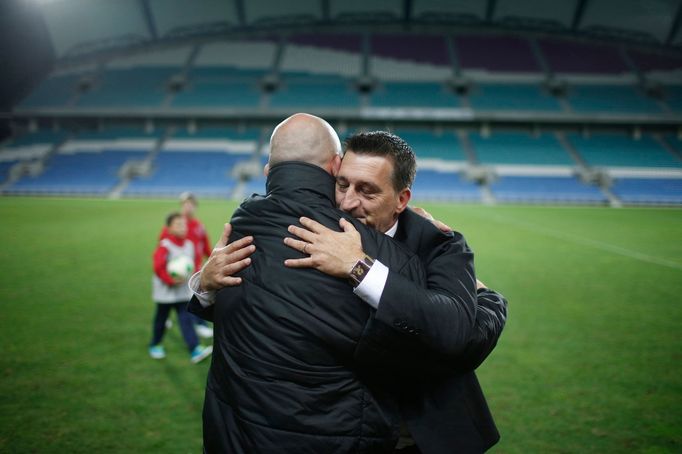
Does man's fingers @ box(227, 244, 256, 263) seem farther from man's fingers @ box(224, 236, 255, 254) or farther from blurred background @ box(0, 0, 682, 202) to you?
blurred background @ box(0, 0, 682, 202)

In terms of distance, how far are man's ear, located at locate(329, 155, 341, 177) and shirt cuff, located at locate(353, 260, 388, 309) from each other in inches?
20.6

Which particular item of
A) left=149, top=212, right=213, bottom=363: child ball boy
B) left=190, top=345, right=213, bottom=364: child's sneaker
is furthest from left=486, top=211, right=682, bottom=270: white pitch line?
left=149, top=212, right=213, bottom=363: child ball boy

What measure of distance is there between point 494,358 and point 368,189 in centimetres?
440

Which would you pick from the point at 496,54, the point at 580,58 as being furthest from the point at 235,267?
the point at 580,58

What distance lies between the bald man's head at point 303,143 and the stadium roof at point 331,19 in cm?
4234

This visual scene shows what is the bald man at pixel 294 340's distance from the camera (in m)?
1.50

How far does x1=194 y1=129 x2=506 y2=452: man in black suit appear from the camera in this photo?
4.69ft

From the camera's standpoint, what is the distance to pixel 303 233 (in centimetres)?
151

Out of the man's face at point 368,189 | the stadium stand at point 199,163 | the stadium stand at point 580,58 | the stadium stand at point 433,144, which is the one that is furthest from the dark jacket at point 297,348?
the stadium stand at point 580,58

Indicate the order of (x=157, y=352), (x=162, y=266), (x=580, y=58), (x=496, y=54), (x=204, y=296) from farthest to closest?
(x=496, y=54) < (x=580, y=58) < (x=157, y=352) < (x=162, y=266) < (x=204, y=296)

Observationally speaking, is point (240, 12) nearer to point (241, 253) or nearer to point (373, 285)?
point (241, 253)

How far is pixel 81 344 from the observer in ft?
18.7

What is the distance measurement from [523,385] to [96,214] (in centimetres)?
A: 2016

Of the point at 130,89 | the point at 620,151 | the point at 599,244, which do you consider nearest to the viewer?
the point at 599,244
